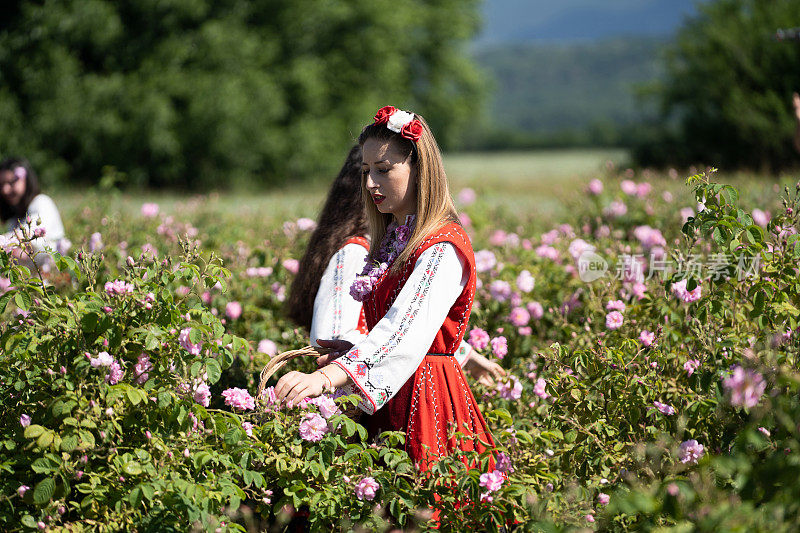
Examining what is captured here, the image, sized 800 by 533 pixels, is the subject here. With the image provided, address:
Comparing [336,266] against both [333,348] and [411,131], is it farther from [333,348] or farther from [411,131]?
[411,131]

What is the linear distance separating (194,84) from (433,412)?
19.1m

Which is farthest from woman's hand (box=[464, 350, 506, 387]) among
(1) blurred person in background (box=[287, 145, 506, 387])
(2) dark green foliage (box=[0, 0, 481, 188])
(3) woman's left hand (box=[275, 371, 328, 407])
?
(2) dark green foliage (box=[0, 0, 481, 188])

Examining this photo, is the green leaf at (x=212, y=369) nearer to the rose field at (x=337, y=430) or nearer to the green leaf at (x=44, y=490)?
the rose field at (x=337, y=430)

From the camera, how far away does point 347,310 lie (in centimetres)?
275

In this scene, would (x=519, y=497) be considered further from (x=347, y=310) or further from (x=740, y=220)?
(x=740, y=220)

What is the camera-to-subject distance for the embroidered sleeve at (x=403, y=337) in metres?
2.13

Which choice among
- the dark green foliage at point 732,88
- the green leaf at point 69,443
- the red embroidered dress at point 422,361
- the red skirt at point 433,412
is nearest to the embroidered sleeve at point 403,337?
the red embroidered dress at point 422,361

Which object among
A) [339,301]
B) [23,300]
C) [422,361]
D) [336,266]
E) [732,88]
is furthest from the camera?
[732,88]

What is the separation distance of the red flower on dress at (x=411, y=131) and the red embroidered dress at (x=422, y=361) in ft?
0.97

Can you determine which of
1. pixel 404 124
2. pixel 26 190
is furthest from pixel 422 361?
pixel 26 190

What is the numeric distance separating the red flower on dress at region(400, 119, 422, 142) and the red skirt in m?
0.69

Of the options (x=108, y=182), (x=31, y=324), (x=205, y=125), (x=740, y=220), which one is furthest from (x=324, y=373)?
(x=205, y=125)

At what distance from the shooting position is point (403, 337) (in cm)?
214

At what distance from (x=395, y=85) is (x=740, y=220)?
28.3 m
